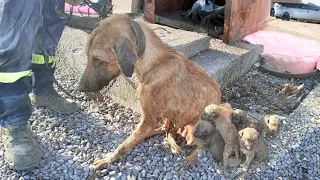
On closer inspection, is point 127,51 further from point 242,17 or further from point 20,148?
point 242,17

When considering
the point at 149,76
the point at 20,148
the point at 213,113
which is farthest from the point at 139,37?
the point at 20,148

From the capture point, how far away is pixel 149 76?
3221 mm

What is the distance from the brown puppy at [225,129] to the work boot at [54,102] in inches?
61.1

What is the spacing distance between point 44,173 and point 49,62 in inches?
47.4

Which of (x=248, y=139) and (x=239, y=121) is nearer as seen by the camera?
(x=248, y=139)

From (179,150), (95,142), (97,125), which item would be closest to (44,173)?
(95,142)

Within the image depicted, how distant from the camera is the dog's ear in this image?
9.25ft

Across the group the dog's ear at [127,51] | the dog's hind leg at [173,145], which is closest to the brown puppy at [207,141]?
the dog's hind leg at [173,145]

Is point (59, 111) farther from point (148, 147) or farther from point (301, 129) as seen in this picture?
point (301, 129)

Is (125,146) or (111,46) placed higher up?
(111,46)

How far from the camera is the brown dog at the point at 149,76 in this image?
3.03 meters

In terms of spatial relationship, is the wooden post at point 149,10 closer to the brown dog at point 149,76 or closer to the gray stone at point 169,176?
the brown dog at point 149,76

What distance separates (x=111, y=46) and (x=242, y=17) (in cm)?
328

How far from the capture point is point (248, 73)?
555 cm
